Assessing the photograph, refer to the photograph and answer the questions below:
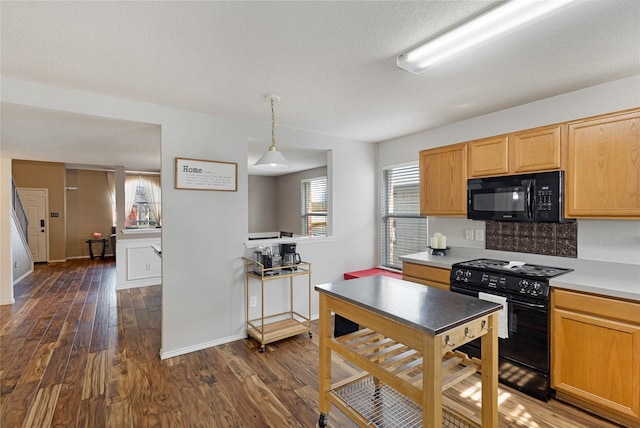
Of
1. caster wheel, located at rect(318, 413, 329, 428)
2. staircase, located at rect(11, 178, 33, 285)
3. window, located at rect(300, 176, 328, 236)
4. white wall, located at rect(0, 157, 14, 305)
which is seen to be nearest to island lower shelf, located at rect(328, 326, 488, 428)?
caster wheel, located at rect(318, 413, 329, 428)

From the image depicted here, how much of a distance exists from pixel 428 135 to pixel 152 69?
302 centimetres

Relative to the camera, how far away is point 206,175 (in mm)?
3086

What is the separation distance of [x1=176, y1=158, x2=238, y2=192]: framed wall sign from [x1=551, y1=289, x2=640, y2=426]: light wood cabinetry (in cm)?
302

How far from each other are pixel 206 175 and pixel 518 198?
294 centimetres

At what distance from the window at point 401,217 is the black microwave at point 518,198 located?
1060 millimetres

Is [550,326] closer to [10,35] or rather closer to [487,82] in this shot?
[487,82]

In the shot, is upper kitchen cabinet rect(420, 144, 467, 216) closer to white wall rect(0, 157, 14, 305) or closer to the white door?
white wall rect(0, 157, 14, 305)

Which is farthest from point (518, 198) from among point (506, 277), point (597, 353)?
point (597, 353)

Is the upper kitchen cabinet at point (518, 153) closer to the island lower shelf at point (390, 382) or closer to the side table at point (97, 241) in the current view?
the island lower shelf at point (390, 382)

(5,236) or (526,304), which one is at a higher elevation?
(5,236)

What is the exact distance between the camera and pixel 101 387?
2.40m

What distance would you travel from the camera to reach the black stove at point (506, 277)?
87.4 inches

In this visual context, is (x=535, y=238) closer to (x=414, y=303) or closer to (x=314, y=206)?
(x=414, y=303)

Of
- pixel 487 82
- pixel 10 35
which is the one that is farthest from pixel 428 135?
pixel 10 35
